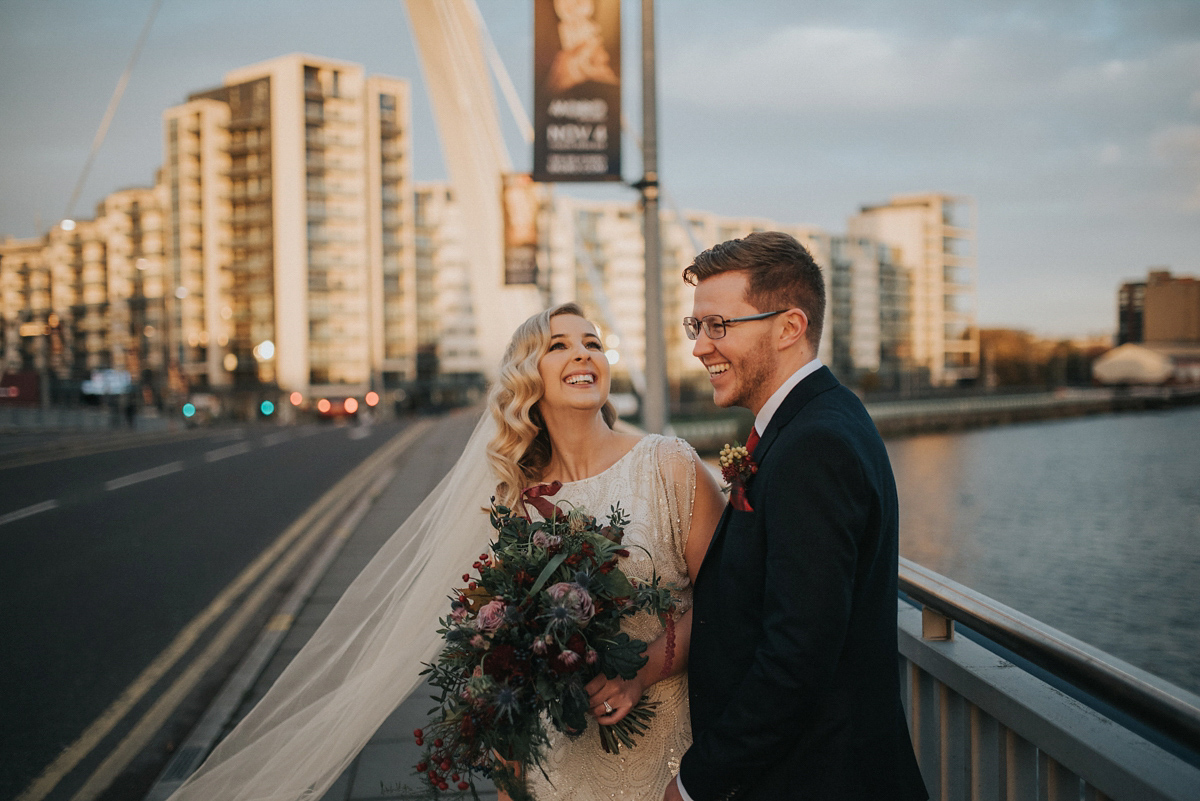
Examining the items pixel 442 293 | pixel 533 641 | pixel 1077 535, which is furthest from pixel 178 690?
pixel 442 293

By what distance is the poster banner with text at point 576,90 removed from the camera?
770 centimetres

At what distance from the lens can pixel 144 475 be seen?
16.0 m

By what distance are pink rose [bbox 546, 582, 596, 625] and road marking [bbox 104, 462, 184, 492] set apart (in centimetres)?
Result: 1427

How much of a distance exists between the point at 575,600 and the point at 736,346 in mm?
670

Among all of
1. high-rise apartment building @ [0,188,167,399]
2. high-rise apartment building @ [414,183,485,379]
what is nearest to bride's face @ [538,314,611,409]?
high-rise apartment building @ [414,183,485,379]

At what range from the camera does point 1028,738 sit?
1922 millimetres

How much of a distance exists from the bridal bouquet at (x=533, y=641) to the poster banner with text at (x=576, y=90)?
254 inches

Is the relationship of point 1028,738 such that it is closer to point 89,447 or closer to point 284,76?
point 89,447

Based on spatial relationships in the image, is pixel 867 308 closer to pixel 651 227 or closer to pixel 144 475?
pixel 144 475

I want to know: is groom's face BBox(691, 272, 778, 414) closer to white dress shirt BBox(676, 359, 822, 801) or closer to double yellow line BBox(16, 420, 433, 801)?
white dress shirt BBox(676, 359, 822, 801)

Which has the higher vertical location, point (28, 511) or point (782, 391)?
point (782, 391)

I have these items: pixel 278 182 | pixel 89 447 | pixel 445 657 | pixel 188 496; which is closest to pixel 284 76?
pixel 278 182

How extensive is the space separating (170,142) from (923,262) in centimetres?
9749

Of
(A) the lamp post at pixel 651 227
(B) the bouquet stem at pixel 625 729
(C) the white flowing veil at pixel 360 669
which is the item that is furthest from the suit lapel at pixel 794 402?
(A) the lamp post at pixel 651 227
